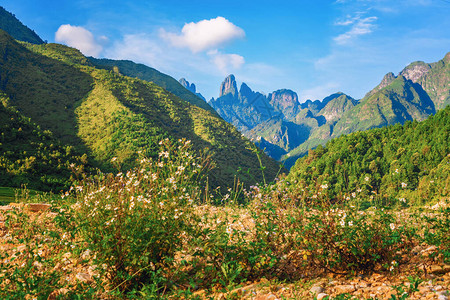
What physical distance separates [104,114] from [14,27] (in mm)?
97120

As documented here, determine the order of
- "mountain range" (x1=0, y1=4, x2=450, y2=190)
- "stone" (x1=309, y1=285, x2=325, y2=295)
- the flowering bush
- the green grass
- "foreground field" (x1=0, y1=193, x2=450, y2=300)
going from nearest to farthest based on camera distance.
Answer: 1. "stone" (x1=309, y1=285, x2=325, y2=295)
2. "foreground field" (x1=0, y1=193, x2=450, y2=300)
3. the flowering bush
4. the green grass
5. "mountain range" (x1=0, y1=4, x2=450, y2=190)

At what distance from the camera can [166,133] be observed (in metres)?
51.5

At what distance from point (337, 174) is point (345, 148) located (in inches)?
227

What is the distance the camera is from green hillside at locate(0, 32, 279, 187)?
44156mm

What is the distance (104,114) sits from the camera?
167 ft

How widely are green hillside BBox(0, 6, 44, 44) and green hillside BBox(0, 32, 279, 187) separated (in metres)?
47.9

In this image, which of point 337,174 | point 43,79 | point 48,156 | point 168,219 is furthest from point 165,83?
point 168,219

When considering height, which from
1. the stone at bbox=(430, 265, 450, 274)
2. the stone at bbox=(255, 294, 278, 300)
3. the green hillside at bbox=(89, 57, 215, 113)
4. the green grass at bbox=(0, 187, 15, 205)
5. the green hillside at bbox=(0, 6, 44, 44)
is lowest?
the green grass at bbox=(0, 187, 15, 205)

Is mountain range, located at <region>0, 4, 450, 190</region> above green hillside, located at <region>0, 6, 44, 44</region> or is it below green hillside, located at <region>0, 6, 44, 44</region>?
below

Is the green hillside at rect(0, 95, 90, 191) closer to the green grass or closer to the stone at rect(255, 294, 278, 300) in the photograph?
the green grass

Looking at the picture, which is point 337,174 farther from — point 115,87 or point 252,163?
point 115,87

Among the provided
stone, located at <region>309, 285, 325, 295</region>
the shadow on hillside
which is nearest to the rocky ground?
stone, located at <region>309, 285, 325, 295</region>

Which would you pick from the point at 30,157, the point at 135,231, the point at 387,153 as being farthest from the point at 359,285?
the point at 387,153

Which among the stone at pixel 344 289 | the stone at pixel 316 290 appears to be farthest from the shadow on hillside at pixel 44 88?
the stone at pixel 344 289
